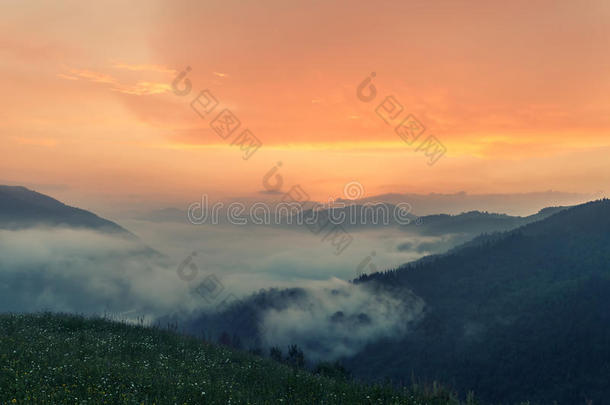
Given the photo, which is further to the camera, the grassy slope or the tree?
the tree

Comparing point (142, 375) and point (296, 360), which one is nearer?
point (142, 375)

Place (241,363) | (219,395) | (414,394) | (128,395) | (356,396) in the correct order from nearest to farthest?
1. (128,395)
2. (219,395)
3. (356,396)
4. (414,394)
5. (241,363)

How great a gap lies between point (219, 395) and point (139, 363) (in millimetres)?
6193

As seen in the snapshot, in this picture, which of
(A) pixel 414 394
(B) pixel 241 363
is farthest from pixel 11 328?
(A) pixel 414 394

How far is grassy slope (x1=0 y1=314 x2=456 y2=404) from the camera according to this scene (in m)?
15.0

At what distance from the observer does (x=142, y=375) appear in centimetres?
1706

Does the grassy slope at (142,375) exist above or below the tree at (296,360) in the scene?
above

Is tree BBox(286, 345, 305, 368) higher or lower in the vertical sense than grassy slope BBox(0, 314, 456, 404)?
lower

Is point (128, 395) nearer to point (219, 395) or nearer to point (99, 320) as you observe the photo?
point (219, 395)

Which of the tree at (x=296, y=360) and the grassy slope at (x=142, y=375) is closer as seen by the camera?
the grassy slope at (x=142, y=375)

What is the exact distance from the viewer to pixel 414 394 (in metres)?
19.0

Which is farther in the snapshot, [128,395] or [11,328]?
[11,328]

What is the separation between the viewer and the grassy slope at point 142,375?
15039 millimetres

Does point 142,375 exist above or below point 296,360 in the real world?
above
